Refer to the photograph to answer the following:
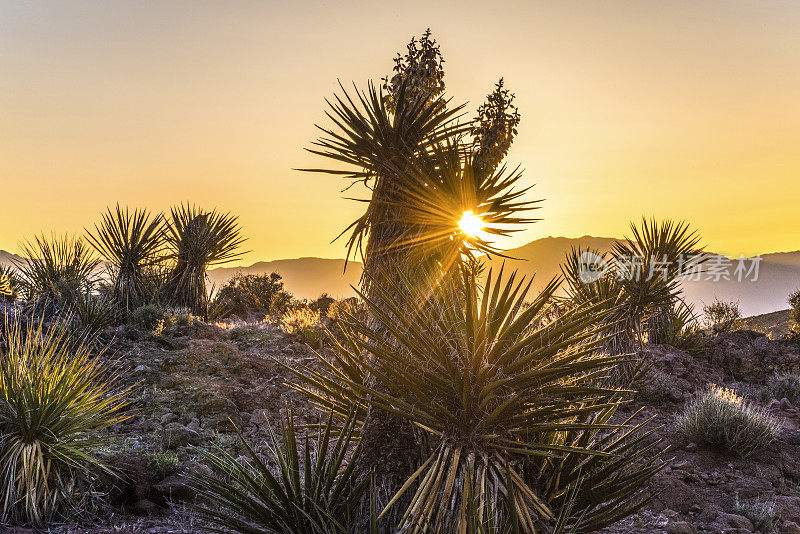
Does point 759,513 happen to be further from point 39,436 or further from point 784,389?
point 784,389

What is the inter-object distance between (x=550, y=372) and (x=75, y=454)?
4.65 metres

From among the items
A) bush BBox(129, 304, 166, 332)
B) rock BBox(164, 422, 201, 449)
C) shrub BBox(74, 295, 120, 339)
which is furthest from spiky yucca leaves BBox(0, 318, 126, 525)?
bush BBox(129, 304, 166, 332)

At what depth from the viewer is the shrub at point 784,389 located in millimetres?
11182

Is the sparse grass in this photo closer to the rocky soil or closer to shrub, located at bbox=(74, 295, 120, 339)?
the rocky soil

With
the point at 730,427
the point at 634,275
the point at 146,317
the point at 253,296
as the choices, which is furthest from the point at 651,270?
the point at 253,296

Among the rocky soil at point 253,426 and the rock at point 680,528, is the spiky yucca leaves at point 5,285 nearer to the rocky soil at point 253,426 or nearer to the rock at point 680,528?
the rocky soil at point 253,426

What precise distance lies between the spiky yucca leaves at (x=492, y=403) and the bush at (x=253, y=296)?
1636 cm

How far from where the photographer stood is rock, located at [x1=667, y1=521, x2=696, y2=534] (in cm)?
513

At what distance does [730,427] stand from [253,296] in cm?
1674

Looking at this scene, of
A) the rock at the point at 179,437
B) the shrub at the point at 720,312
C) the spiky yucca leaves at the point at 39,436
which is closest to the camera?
the spiky yucca leaves at the point at 39,436

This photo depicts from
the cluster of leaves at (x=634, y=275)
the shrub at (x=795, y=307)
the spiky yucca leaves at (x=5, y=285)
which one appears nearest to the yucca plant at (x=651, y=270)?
the cluster of leaves at (x=634, y=275)

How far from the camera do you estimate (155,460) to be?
581 cm

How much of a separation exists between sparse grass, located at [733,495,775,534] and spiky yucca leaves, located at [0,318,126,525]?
20.3ft

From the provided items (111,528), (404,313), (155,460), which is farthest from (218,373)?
(404,313)
